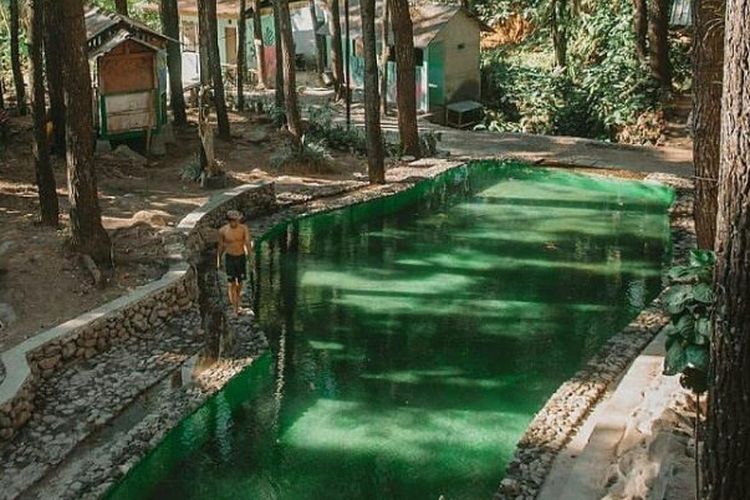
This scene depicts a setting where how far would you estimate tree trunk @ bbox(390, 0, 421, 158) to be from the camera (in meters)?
22.2

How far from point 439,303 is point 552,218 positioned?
5675 millimetres

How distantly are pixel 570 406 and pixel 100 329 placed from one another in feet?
19.1

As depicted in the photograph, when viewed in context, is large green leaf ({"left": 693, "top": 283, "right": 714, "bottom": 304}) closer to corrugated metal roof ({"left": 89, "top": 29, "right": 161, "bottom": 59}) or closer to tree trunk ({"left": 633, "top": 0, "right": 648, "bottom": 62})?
corrugated metal roof ({"left": 89, "top": 29, "right": 161, "bottom": 59})

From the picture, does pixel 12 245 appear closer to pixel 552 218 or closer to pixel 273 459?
pixel 273 459

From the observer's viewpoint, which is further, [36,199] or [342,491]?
[36,199]

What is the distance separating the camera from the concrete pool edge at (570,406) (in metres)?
8.79

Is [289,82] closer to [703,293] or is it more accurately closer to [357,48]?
[357,48]

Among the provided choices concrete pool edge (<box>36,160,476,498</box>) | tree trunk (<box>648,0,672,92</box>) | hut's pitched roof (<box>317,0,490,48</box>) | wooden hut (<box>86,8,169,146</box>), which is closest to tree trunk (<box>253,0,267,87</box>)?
hut's pitched roof (<box>317,0,490,48</box>)

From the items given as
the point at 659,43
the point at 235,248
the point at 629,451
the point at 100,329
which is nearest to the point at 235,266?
the point at 235,248

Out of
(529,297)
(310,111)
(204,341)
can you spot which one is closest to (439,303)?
(529,297)

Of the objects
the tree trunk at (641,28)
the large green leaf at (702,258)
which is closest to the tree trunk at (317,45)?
the tree trunk at (641,28)

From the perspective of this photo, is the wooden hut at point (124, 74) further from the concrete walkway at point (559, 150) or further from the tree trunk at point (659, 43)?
the tree trunk at point (659, 43)

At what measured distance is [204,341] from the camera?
12.3m

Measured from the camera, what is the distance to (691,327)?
7051 mm
